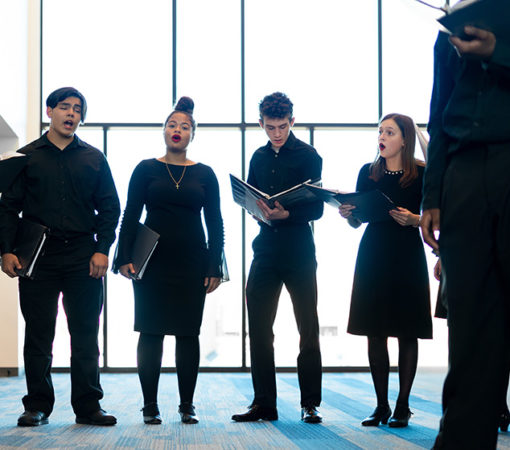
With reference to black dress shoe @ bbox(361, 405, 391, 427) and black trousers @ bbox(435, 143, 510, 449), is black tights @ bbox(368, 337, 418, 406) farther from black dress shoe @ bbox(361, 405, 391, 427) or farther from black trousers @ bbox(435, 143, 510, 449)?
black trousers @ bbox(435, 143, 510, 449)

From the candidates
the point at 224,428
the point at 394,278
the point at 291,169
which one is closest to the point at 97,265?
the point at 224,428

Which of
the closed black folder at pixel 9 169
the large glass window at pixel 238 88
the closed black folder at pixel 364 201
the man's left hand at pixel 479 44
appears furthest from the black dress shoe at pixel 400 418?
the large glass window at pixel 238 88

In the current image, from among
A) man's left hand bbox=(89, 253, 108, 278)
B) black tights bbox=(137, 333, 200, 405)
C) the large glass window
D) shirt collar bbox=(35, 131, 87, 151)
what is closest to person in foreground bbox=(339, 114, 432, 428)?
black tights bbox=(137, 333, 200, 405)

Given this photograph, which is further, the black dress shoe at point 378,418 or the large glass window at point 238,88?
the large glass window at point 238,88

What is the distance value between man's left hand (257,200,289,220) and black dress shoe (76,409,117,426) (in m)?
1.12

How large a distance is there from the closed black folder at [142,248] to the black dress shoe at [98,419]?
61 cm

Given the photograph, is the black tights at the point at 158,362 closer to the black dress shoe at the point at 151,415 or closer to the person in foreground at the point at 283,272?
the black dress shoe at the point at 151,415

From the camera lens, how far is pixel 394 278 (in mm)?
3018

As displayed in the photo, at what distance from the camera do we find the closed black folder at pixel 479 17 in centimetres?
152

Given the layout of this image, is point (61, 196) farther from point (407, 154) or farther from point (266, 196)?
point (407, 154)

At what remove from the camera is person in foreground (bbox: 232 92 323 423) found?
121 inches

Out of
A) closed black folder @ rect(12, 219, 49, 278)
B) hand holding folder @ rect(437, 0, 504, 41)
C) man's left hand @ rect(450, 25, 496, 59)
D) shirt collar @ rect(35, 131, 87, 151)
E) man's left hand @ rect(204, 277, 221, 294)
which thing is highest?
hand holding folder @ rect(437, 0, 504, 41)

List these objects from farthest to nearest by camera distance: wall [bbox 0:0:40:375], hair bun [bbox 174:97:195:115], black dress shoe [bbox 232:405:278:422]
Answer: wall [bbox 0:0:40:375] → hair bun [bbox 174:97:195:115] → black dress shoe [bbox 232:405:278:422]

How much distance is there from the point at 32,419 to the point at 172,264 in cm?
88
